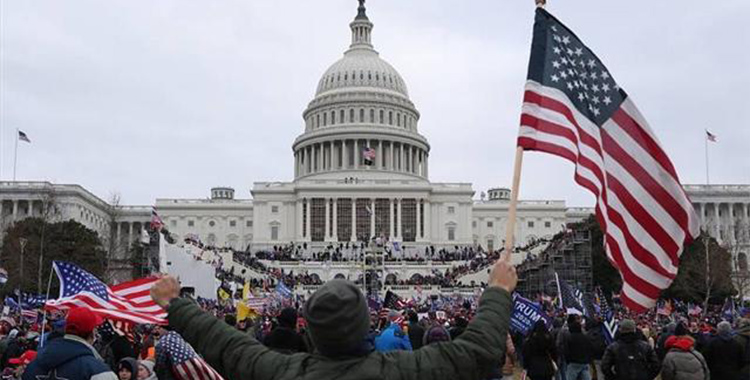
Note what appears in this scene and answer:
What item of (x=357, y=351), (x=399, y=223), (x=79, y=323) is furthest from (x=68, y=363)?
(x=399, y=223)

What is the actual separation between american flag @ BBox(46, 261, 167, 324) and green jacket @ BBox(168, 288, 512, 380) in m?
5.60

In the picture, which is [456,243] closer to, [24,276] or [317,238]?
[317,238]

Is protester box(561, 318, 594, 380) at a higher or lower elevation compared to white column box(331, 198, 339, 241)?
lower

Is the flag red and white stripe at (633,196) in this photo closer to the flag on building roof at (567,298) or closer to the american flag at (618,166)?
the american flag at (618,166)

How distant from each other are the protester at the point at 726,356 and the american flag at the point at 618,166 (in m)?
4.82

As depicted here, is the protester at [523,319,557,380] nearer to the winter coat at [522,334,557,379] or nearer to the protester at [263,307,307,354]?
the winter coat at [522,334,557,379]

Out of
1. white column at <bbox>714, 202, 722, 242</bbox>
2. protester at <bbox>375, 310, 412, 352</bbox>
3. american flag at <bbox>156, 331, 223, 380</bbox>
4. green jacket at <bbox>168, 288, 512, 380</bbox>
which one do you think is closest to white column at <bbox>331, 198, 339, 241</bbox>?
white column at <bbox>714, 202, 722, 242</bbox>

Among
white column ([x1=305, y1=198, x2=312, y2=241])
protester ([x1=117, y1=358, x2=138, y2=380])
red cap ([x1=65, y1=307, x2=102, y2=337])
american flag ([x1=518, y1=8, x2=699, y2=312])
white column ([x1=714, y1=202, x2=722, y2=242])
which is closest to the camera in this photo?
red cap ([x1=65, y1=307, x2=102, y2=337])

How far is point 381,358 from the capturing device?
3.32m

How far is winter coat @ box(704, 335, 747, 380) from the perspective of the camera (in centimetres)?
1066

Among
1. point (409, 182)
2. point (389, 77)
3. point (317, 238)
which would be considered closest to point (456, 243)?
point (409, 182)

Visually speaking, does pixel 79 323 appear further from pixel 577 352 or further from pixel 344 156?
pixel 344 156

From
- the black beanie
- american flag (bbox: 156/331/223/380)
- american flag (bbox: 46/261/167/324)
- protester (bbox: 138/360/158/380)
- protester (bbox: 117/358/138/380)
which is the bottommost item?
protester (bbox: 138/360/158/380)

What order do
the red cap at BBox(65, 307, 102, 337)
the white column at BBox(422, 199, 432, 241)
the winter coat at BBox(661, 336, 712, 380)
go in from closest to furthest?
1. the red cap at BBox(65, 307, 102, 337)
2. the winter coat at BBox(661, 336, 712, 380)
3. the white column at BBox(422, 199, 432, 241)
